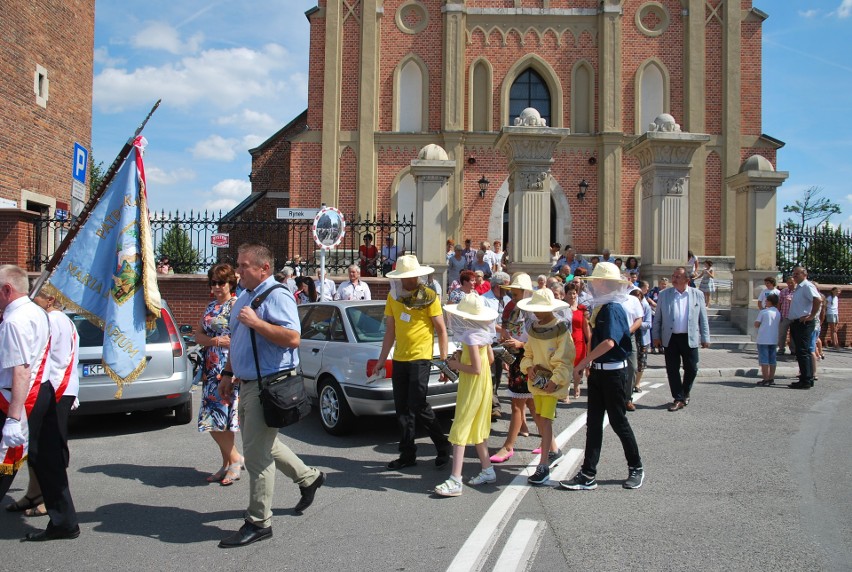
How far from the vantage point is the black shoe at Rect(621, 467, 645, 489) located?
18.2 ft

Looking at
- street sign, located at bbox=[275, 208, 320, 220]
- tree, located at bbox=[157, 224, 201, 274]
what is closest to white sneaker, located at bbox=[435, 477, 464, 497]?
street sign, located at bbox=[275, 208, 320, 220]

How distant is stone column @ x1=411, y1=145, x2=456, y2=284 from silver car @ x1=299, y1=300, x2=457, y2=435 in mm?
5938

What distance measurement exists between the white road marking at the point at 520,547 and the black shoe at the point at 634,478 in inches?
46.2

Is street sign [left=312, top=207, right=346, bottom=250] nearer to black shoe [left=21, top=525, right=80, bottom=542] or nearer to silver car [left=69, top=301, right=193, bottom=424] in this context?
silver car [left=69, top=301, right=193, bottom=424]

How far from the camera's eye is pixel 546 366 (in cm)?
579

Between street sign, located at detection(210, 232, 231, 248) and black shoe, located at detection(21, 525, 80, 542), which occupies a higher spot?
street sign, located at detection(210, 232, 231, 248)

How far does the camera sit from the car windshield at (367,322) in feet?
25.0

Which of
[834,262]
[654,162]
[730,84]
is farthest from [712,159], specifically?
[654,162]

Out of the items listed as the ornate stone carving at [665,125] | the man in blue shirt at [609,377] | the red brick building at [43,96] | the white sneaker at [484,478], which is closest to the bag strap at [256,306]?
Result: the white sneaker at [484,478]

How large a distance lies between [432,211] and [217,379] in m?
8.86

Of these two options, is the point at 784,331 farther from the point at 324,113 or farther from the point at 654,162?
the point at 324,113

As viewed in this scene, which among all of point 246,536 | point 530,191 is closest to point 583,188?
point 530,191

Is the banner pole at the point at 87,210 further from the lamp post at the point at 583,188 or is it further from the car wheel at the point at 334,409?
the lamp post at the point at 583,188

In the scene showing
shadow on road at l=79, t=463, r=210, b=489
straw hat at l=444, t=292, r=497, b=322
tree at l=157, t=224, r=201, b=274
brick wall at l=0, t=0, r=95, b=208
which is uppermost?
brick wall at l=0, t=0, r=95, b=208
